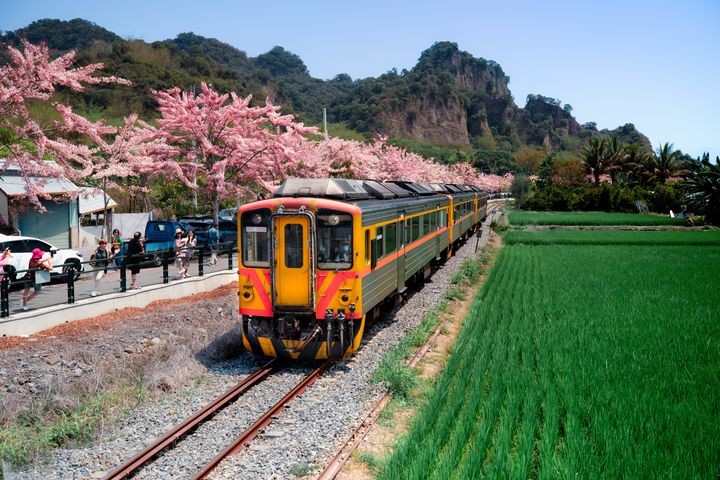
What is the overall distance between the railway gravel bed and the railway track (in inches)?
4.0

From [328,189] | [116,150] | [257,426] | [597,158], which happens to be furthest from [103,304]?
[597,158]

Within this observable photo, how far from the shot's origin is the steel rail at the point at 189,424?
658 centimetres

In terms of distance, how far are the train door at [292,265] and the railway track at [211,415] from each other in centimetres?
118

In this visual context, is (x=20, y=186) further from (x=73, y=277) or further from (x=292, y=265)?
(x=292, y=265)

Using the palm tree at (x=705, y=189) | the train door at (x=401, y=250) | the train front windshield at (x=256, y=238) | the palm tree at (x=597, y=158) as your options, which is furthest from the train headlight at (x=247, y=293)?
the palm tree at (x=597, y=158)

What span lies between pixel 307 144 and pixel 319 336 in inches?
728

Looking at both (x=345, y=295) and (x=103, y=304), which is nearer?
(x=345, y=295)

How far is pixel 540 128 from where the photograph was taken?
18400 cm

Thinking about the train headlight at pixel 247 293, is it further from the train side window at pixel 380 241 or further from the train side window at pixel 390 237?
the train side window at pixel 390 237

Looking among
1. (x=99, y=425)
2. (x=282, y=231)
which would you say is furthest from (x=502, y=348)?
(x=99, y=425)

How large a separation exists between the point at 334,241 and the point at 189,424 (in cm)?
387

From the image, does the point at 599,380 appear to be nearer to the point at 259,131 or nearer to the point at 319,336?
the point at 319,336

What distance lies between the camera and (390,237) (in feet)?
41.9

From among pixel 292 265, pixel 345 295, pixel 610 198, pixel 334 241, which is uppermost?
pixel 334 241
